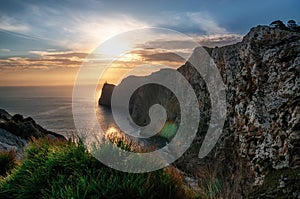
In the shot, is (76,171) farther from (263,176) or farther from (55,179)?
(263,176)

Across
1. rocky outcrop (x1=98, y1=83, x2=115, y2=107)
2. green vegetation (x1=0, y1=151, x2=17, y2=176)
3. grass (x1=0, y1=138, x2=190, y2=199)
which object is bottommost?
rocky outcrop (x1=98, y1=83, x2=115, y2=107)

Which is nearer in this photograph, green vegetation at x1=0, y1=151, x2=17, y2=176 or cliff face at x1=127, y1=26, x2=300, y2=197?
cliff face at x1=127, y1=26, x2=300, y2=197

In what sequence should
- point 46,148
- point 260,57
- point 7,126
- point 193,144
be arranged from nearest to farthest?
point 46,148, point 260,57, point 7,126, point 193,144

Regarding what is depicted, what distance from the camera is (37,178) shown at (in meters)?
5.54

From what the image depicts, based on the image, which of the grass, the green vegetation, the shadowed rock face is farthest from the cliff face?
the green vegetation

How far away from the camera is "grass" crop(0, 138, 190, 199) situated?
464 cm

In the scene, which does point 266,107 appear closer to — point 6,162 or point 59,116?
point 6,162

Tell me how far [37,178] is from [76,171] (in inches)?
33.2

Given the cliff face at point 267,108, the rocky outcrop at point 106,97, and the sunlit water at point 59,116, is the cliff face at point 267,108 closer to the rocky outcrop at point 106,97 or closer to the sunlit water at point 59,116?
the sunlit water at point 59,116

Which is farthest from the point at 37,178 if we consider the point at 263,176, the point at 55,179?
the point at 263,176

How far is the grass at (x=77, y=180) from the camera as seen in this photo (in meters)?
4.64

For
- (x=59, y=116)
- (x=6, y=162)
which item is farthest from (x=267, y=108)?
(x=59, y=116)

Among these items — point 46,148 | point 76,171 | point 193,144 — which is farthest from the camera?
point 193,144

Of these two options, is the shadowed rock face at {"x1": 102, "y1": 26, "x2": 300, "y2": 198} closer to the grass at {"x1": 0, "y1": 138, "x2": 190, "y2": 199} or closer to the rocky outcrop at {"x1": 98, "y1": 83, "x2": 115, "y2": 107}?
the grass at {"x1": 0, "y1": 138, "x2": 190, "y2": 199}
